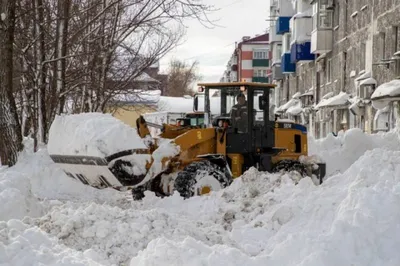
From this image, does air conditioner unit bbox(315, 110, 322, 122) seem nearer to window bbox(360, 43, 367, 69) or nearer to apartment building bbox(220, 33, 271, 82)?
window bbox(360, 43, 367, 69)

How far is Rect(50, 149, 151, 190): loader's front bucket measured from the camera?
11.1 m

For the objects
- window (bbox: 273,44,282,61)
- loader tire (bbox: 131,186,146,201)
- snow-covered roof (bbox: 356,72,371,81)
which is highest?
window (bbox: 273,44,282,61)

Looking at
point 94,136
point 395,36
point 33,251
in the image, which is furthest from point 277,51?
point 33,251

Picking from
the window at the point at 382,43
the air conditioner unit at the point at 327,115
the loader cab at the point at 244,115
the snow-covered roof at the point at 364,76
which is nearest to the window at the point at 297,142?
the loader cab at the point at 244,115

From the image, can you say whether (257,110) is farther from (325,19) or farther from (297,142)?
(325,19)

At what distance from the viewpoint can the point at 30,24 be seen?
2167 centimetres

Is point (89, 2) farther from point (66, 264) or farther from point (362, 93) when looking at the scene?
point (66, 264)

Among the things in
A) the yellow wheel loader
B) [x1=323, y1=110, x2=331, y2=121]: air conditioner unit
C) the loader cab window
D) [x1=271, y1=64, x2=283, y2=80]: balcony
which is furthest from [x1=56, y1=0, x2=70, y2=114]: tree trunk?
[x1=271, y1=64, x2=283, y2=80]: balcony

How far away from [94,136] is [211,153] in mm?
2319

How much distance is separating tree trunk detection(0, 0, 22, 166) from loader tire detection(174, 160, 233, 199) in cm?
543

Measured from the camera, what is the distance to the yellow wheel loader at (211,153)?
11406 millimetres

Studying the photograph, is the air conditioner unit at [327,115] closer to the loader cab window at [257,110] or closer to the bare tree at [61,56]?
the bare tree at [61,56]

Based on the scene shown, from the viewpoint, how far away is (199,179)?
11.8m

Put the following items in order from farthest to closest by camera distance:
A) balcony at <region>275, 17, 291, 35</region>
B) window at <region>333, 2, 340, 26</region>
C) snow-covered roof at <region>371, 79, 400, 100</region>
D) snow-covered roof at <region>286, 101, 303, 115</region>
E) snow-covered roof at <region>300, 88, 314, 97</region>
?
balcony at <region>275, 17, 291, 35</region> < snow-covered roof at <region>286, 101, 303, 115</region> < snow-covered roof at <region>300, 88, 314, 97</region> < window at <region>333, 2, 340, 26</region> < snow-covered roof at <region>371, 79, 400, 100</region>
